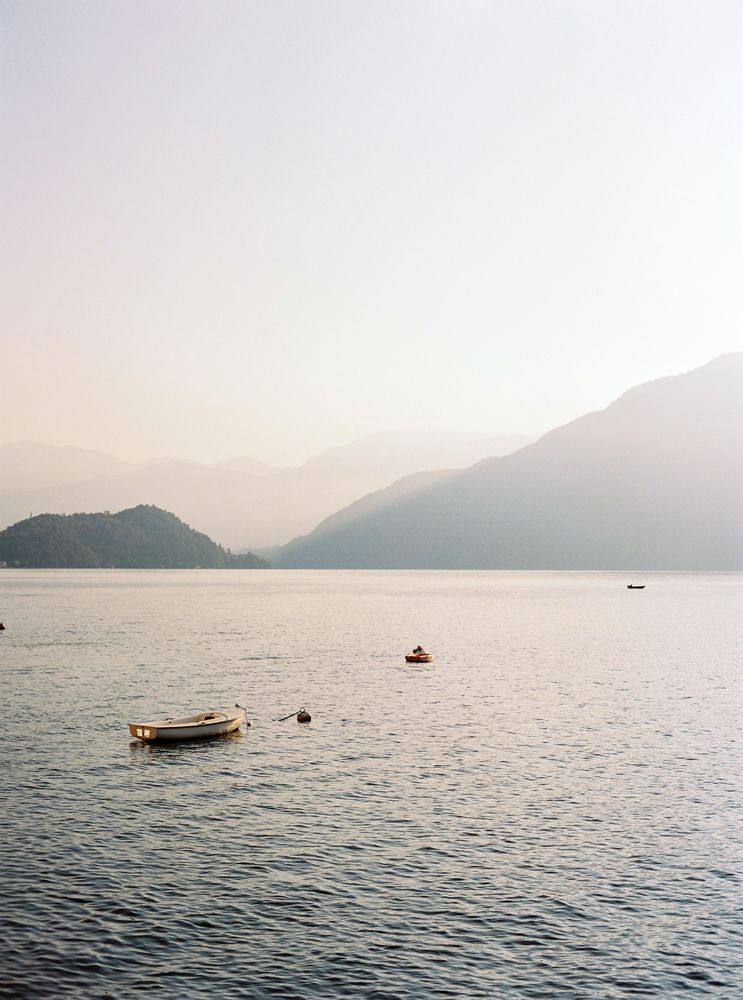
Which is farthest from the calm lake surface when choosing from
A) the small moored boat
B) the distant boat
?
the distant boat

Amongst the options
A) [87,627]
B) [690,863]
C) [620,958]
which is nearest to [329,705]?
[690,863]

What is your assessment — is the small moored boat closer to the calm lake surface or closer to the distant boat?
the calm lake surface

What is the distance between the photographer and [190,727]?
64938 millimetres

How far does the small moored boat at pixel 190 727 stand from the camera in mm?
63056

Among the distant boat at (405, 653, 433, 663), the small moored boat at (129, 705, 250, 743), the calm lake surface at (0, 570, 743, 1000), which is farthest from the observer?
the distant boat at (405, 653, 433, 663)

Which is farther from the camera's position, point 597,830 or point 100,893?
point 597,830

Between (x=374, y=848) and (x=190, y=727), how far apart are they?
27.9 metres

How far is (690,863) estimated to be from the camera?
39.7 meters

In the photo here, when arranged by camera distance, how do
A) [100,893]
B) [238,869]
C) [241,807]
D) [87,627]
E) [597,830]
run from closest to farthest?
1. [100,893]
2. [238,869]
3. [597,830]
4. [241,807]
5. [87,627]

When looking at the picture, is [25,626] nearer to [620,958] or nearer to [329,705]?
[329,705]

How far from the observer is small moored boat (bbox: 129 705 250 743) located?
63.1 metres

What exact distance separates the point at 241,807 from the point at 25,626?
139762 mm

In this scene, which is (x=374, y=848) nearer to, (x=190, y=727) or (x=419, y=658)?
(x=190, y=727)

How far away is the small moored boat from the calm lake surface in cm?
112
